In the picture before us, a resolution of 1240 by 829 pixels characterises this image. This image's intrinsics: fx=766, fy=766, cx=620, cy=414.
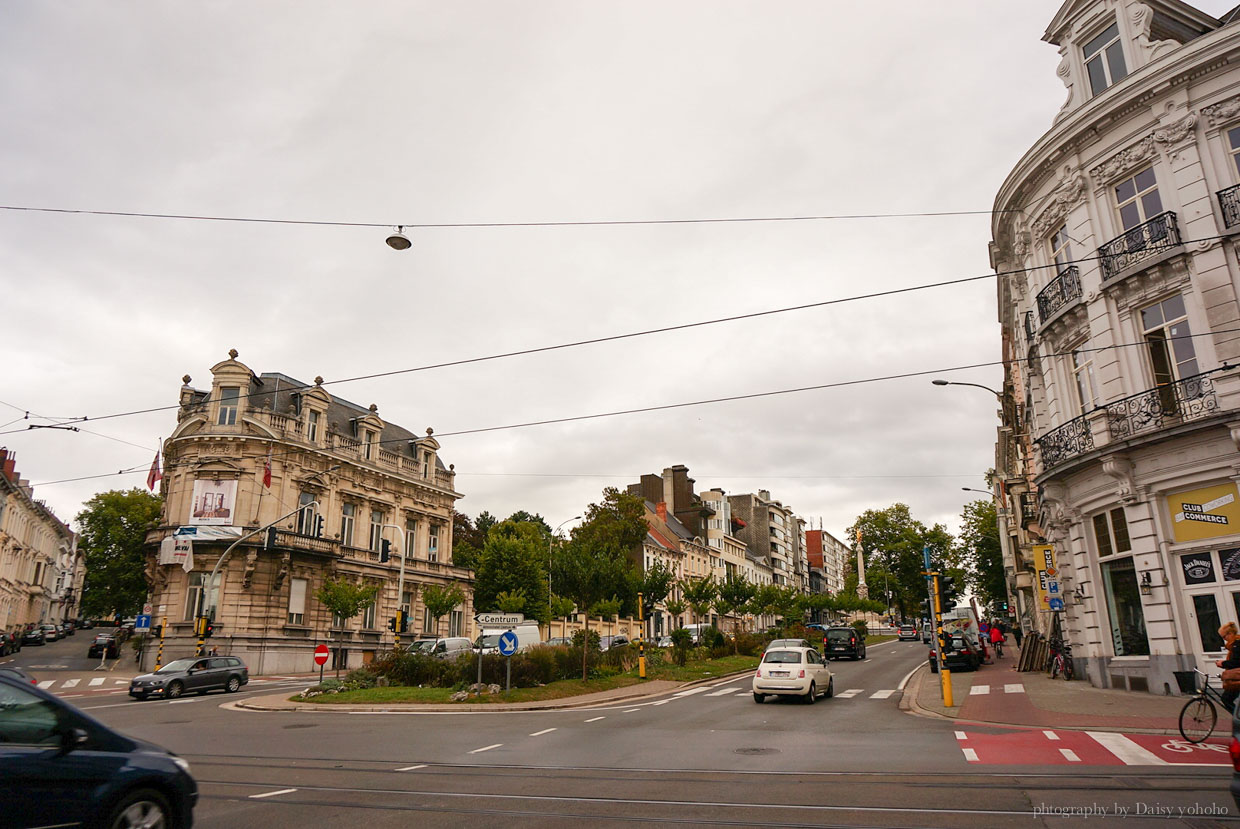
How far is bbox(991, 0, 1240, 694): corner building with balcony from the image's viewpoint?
17.6 m

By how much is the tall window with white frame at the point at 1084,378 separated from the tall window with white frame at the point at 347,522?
39160mm

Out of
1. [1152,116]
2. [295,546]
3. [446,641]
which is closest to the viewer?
[1152,116]

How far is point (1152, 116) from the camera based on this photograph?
64.0ft

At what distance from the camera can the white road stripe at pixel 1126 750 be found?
10231mm

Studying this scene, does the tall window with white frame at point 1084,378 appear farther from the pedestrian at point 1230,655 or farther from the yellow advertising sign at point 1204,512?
the pedestrian at point 1230,655

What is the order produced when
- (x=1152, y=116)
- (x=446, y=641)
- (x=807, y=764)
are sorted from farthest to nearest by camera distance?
1. (x=446, y=641)
2. (x=1152, y=116)
3. (x=807, y=764)

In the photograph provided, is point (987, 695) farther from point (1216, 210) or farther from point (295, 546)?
point (295, 546)

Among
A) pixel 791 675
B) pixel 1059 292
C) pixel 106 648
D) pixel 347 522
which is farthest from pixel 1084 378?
pixel 106 648

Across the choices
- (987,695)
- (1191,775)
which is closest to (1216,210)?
(987,695)

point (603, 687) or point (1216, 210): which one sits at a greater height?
point (1216, 210)

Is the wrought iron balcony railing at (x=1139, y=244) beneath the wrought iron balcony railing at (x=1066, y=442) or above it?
above

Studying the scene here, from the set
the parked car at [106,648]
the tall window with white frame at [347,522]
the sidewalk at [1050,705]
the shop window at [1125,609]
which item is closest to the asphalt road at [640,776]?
the sidewalk at [1050,705]

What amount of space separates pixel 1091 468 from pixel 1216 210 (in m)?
6.88

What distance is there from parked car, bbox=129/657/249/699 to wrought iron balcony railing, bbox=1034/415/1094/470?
29311 millimetres
